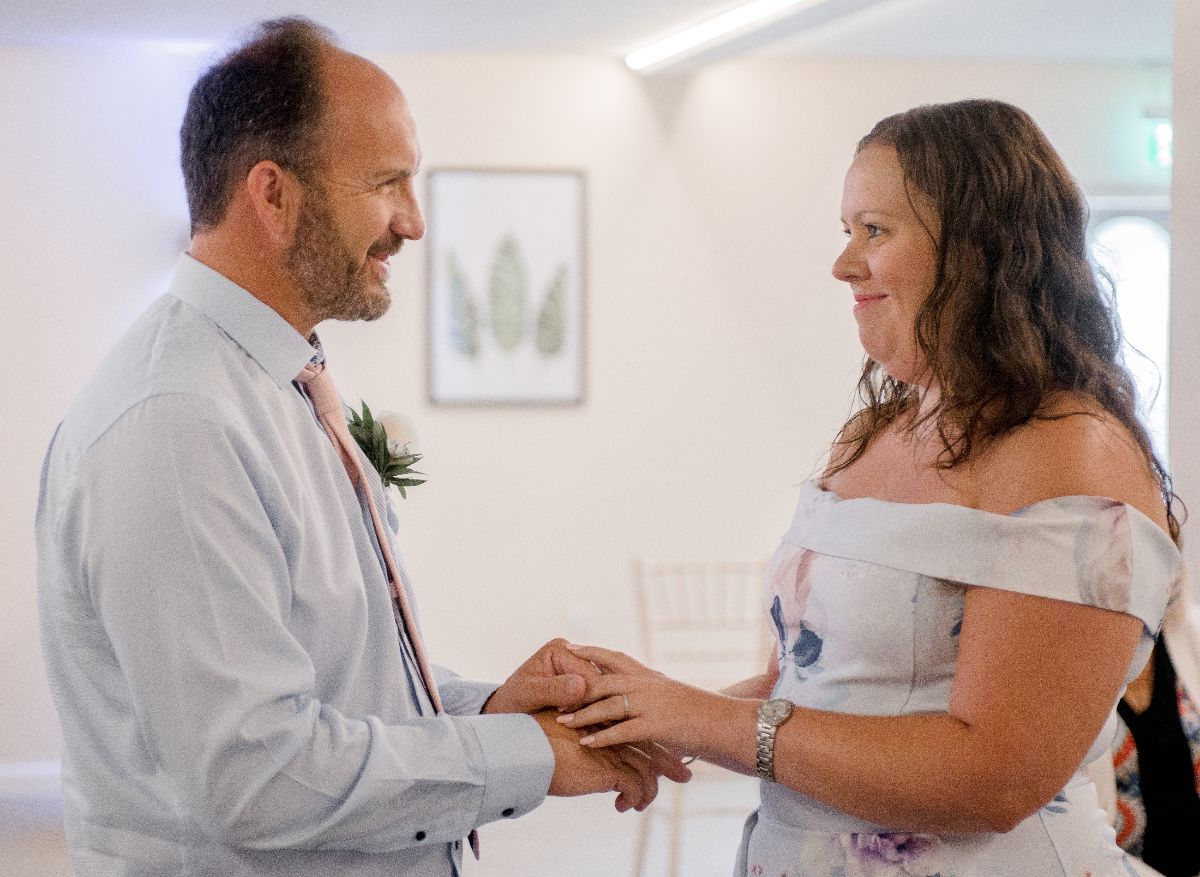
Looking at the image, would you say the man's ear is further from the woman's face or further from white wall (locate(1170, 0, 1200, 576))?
white wall (locate(1170, 0, 1200, 576))

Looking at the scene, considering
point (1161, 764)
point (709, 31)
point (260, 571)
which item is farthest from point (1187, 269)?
point (709, 31)

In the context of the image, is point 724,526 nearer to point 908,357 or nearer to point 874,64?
point 874,64

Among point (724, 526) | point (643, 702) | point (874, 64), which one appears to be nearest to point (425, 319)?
point (724, 526)

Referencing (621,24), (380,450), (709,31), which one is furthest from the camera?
(621,24)

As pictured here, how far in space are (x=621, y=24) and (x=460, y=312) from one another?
148cm

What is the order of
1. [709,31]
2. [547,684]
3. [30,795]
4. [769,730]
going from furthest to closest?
[30,795] < [709,31] < [547,684] < [769,730]

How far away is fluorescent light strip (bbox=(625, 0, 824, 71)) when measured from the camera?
4.99 metres

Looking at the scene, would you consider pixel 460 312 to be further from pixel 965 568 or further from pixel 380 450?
pixel 965 568

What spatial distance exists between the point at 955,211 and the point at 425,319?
15.2ft

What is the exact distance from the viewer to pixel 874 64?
624 cm

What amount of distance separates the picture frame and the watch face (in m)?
4.58

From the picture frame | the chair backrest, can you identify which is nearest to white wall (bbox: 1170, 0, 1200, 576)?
the chair backrest

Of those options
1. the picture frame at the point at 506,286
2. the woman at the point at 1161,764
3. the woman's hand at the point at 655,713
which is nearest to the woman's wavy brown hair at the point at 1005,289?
the woman at the point at 1161,764

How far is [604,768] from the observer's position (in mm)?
1771
